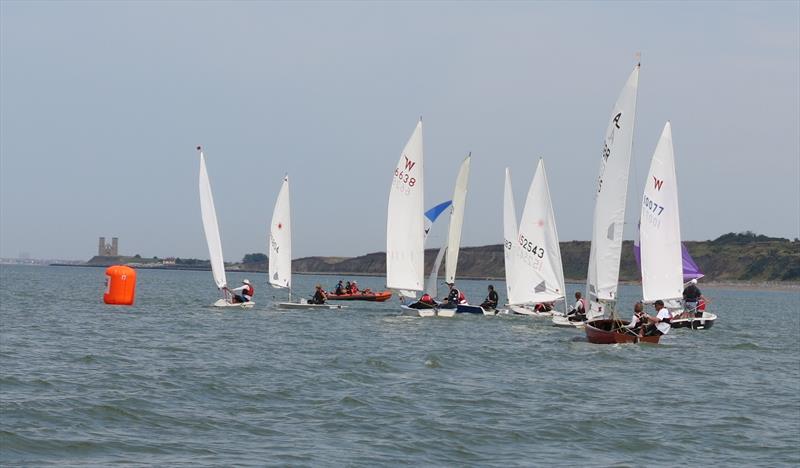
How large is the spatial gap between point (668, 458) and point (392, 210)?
2786cm

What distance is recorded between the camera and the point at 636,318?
3159cm

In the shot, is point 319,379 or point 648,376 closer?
point 319,379

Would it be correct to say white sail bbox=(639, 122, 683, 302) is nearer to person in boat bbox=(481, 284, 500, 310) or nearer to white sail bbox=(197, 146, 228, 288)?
person in boat bbox=(481, 284, 500, 310)

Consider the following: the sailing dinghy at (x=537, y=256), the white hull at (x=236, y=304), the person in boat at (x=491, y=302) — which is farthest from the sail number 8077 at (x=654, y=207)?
the white hull at (x=236, y=304)

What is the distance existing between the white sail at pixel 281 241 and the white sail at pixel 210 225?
3.91 m

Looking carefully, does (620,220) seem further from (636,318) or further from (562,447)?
(562,447)

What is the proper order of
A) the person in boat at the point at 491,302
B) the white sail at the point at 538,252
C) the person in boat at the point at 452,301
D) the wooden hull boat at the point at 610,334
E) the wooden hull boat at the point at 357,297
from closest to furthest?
the wooden hull boat at the point at 610,334 → the person in boat at the point at 452,301 → the white sail at the point at 538,252 → the person in boat at the point at 491,302 → the wooden hull boat at the point at 357,297

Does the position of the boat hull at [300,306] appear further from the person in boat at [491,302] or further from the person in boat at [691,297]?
the person in boat at [691,297]

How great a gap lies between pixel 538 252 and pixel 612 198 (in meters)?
11.6

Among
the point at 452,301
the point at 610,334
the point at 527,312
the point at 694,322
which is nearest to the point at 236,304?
the point at 452,301

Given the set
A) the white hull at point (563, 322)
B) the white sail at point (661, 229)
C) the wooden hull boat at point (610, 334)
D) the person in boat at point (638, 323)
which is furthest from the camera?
the white hull at point (563, 322)

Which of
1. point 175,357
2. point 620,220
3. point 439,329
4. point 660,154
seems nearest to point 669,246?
point 660,154

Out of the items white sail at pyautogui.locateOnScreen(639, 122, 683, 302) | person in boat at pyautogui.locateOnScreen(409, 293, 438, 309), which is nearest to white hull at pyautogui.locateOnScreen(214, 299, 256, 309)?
person in boat at pyautogui.locateOnScreen(409, 293, 438, 309)

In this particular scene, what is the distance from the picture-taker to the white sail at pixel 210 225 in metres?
47.0
